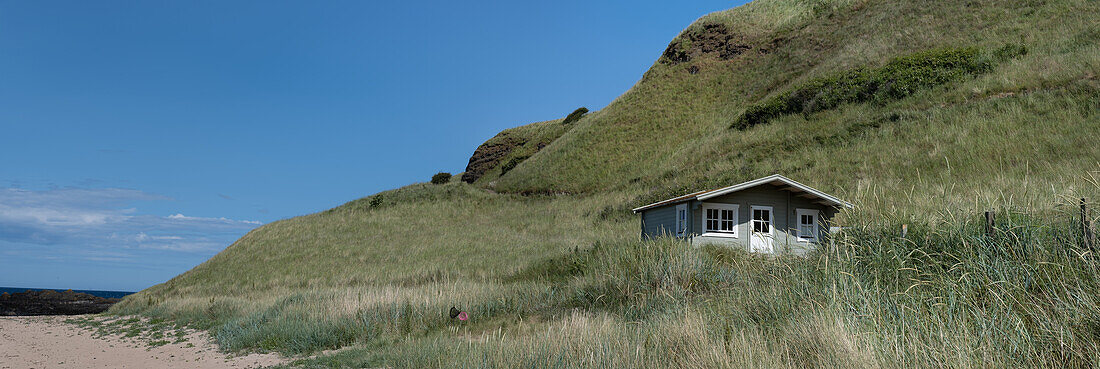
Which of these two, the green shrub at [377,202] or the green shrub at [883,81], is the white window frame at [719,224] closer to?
the green shrub at [883,81]

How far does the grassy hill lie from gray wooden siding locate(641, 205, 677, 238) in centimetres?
135

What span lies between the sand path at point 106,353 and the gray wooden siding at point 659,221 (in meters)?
11.9

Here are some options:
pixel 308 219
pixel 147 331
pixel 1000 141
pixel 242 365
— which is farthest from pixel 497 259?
pixel 308 219

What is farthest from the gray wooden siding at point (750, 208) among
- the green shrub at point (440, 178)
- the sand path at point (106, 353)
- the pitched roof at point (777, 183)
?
the green shrub at point (440, 178)

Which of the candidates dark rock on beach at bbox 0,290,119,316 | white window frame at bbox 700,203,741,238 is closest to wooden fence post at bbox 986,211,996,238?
white window frame at bbox 700,203,741,238

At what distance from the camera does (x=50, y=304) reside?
31625mm

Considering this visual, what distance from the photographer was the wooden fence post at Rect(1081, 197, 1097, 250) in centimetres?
513

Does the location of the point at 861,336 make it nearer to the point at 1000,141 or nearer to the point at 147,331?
the point at 147,331

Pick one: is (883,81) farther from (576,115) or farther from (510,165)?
(576,115)

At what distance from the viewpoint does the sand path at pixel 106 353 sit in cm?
1048

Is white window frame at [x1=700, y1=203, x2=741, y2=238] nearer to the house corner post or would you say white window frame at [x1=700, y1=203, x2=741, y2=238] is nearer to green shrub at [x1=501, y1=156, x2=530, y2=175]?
the house corner post

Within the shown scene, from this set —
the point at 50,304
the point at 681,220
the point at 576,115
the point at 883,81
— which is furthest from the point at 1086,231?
the point at 576,115

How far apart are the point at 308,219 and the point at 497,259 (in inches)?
880

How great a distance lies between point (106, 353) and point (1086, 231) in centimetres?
1759
